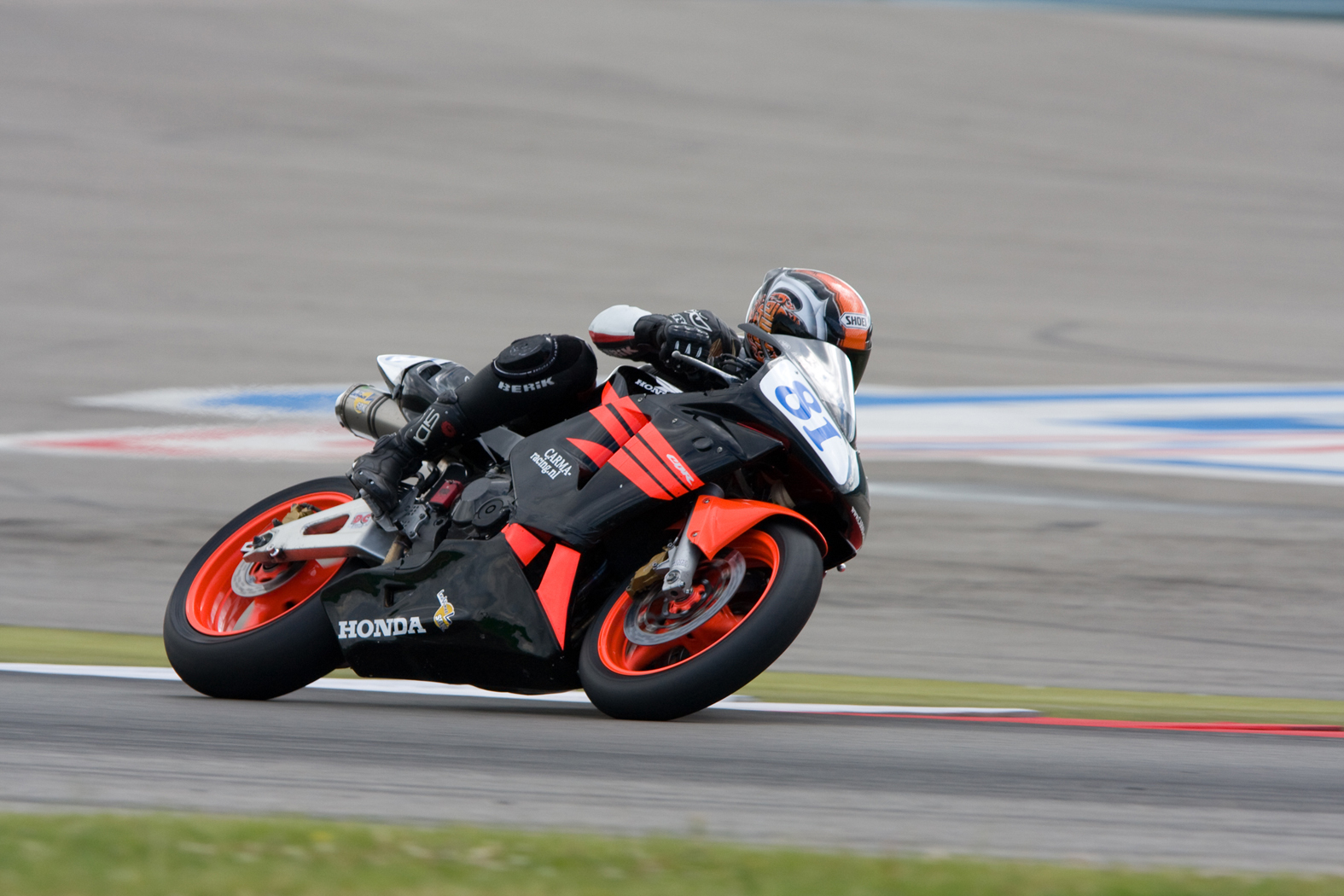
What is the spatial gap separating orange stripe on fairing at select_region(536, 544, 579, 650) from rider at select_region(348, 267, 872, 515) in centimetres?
62

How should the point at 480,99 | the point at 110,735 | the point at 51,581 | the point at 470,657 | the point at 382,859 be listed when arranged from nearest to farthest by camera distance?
1. the point at 382,859
2. the point at 110,735
3. the point at 470,657
4. the point at 51,581
5. the point at 480,99

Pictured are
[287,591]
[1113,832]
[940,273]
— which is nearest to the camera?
[1113,832]

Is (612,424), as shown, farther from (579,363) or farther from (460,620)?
(460,620)

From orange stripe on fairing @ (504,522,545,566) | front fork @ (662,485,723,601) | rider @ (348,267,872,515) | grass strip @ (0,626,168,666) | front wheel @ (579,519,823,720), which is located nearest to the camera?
front wheel @ (579,519,823,720)

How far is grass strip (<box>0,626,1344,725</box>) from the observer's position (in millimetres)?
5520

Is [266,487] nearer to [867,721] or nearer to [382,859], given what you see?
[867,721]

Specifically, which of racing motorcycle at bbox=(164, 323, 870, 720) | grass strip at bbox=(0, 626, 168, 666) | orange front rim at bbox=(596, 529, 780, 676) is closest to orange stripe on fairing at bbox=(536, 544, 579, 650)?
racing motorcycle at bbox=(164, 323, 870, 720)

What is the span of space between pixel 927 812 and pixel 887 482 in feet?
21.4

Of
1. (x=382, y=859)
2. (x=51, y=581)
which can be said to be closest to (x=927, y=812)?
(x=382, y=859)

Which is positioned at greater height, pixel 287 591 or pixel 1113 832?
pixel 1113 832

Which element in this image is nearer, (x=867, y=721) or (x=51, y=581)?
(x=867, y=721)

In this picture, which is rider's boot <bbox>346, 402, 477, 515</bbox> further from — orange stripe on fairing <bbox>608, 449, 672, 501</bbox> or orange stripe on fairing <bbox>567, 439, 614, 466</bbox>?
orange stripe on fairing <bbox>608, 449, 672, 501</bbox>

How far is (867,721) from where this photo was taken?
189 inches

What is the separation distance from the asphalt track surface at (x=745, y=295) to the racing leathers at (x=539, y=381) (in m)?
0.76
